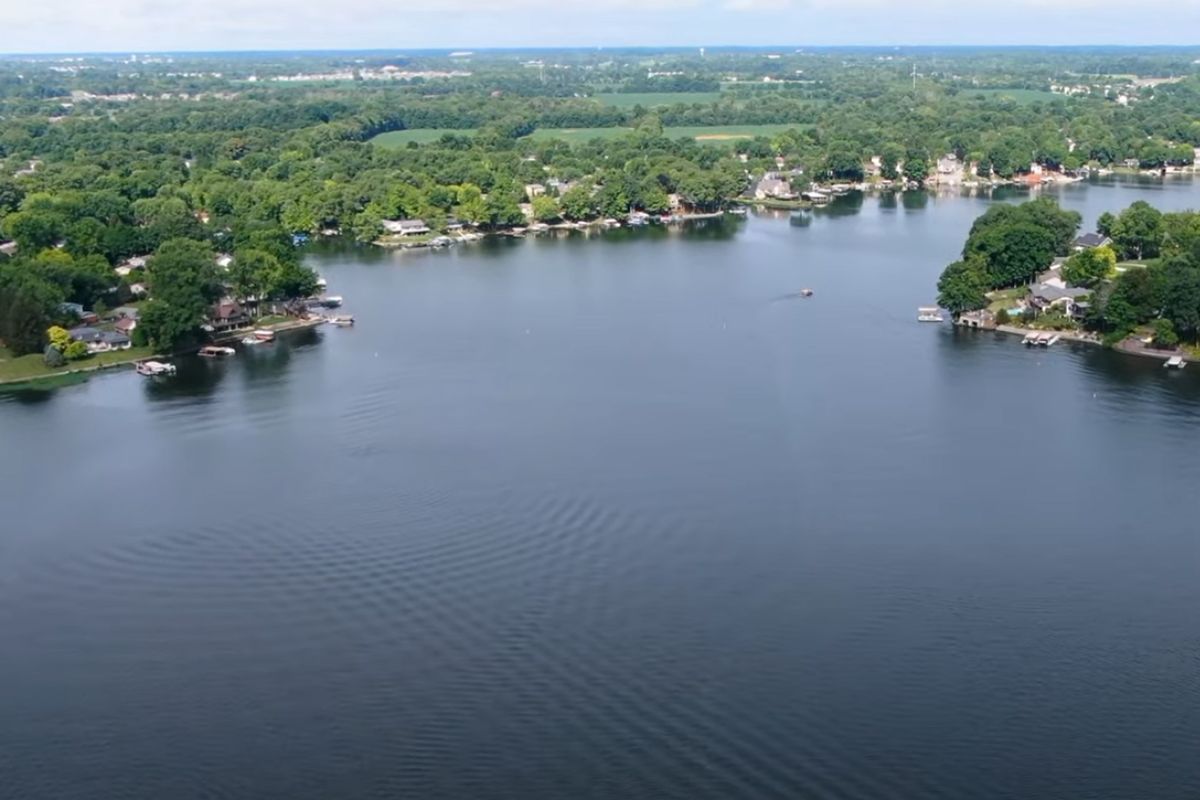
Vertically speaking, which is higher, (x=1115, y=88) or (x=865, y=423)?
(x=1115, y=88)

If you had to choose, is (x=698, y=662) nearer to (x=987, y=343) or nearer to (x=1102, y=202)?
(x=987, y=343)

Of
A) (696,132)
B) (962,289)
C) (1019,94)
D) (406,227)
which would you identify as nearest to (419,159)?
(406,227)

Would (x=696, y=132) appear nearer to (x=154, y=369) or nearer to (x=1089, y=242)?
(x=1089, y=242)

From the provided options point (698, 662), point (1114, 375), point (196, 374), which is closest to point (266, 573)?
point (698, 662)

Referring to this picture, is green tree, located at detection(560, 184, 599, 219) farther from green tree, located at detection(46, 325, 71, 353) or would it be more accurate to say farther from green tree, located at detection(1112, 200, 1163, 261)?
green tree, located at detection(46, 325, 71, 353)

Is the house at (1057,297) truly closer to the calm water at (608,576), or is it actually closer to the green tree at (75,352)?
the calm water at (608,576)

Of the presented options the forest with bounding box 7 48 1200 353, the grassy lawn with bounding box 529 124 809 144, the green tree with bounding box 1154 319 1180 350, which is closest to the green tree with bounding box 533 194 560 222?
the forest with bounding box 7 48 1200 353
